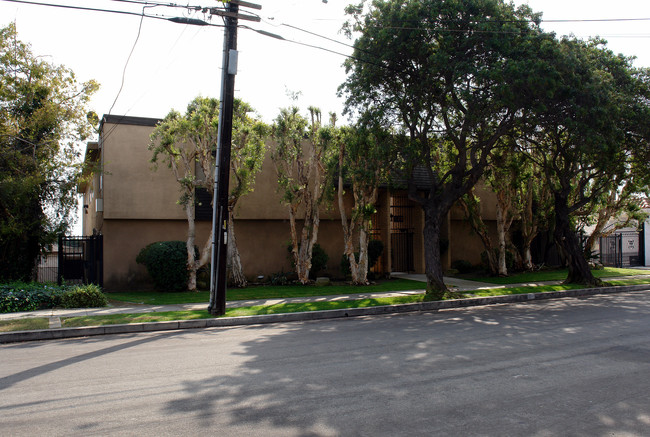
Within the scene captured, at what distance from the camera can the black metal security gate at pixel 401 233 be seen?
22984 mm

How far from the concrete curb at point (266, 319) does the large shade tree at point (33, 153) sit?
20.3 feet

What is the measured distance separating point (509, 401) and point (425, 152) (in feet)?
35.4

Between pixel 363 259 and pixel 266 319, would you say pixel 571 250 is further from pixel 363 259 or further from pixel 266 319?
pixel 266 319

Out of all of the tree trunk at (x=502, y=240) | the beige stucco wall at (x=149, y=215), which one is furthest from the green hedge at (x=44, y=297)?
the tree trunk at (x=502, y=240)

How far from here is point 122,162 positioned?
17.4m

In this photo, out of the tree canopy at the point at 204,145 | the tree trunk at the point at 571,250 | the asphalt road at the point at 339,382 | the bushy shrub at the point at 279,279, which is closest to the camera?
the asphalt road at the point at 339,382

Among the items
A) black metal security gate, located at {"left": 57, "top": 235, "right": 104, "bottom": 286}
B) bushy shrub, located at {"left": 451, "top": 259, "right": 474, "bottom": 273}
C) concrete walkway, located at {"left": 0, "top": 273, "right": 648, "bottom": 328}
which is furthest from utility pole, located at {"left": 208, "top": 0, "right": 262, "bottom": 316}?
bushy shrub, located at {"left": 451, "top": 259, "right": 474, "bottom": 273}

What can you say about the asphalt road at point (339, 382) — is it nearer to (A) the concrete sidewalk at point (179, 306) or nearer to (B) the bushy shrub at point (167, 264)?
(A) the concrete sidewalk at point (179, 306)

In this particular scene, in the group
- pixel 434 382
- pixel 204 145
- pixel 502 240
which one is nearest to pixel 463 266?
pixel 502 240

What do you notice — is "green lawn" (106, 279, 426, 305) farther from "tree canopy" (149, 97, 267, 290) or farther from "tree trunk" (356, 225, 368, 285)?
"tree canopy" (149, 97, 267, 290)

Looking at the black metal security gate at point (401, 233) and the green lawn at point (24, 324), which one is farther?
the black metal security gate at point (401, 233)

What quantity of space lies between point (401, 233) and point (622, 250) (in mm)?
14617

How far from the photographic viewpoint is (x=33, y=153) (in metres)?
15.1

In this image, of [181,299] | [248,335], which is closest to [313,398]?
[248,335]
